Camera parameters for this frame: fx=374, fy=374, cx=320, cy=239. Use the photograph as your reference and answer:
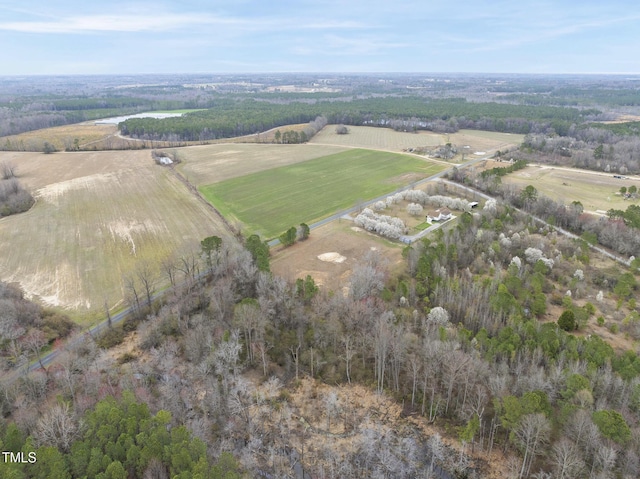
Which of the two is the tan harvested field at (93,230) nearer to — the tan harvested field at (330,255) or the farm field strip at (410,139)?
the tan harvested field at (330,255)

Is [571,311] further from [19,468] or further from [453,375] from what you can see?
[19,468]

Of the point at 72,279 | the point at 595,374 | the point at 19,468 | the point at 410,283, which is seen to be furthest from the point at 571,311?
the point at 72,279

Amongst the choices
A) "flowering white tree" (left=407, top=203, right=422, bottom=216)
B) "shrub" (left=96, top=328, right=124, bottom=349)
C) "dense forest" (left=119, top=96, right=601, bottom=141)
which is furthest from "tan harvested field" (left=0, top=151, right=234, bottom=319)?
"dense forest" (left=119, top=96, right=601, bottom=141)

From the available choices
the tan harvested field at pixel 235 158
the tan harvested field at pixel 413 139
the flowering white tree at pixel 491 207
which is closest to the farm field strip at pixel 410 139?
the tan harvested field at pixel 413 139

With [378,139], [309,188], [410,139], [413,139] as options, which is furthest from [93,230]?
[413,139]

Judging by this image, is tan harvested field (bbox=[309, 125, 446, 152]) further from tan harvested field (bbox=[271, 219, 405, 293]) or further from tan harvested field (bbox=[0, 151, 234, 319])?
tan harvested field (bbox=[271, 219, 405, 293])

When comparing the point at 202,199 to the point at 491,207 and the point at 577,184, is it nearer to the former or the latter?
the point at 491,207
